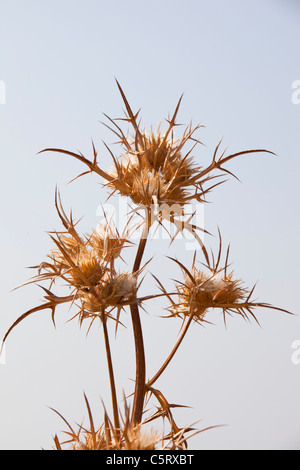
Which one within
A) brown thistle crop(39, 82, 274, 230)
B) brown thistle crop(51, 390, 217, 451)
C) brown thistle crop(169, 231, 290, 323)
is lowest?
brown thistle crop(51, 390, 217, 451)

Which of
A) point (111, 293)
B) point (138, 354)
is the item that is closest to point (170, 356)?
point (138, 354)

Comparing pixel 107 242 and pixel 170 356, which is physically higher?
pixel 107 242

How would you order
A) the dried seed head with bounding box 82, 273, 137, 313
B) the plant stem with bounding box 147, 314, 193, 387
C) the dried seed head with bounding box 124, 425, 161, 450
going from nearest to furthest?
the dried seed head with bounding box 124, 425, 161, 450, the dried seed head with bounding box 82, 273, 137, 313, the plant stem with bounding box 147, 314, 193, 387

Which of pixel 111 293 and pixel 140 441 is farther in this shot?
pixel 111 293

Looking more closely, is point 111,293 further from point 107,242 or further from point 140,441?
point 140,441

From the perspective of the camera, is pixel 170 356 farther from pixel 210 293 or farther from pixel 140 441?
pixel 140 441

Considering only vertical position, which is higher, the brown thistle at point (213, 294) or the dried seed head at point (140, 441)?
the brown thistle at point (213, 294)

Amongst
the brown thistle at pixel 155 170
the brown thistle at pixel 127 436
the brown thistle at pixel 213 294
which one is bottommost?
the brown thistle at pixel 127 436

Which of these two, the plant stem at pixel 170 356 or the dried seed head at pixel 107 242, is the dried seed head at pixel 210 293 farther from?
the dried seed head at pixel 107 242

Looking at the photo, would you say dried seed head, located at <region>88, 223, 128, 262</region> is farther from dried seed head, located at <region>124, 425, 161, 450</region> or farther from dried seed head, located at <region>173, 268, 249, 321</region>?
dried seed head, located at <region>124, 425, 161, 450</region>

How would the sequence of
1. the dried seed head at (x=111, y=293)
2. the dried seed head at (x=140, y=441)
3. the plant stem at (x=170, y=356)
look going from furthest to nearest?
the plant stem at (x=170, y=356), the dried seed head at (x=111, y=293), the dried seed head at (x=140, y=441)

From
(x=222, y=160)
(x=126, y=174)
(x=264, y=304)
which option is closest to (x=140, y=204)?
(x=126, y=174)

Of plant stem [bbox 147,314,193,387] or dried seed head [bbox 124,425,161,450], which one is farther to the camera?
plant stem [bbox 147,314,193,387]
